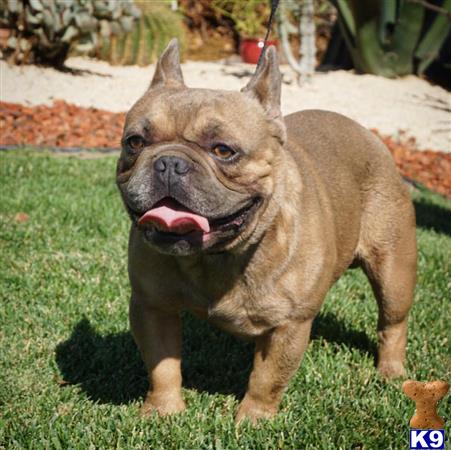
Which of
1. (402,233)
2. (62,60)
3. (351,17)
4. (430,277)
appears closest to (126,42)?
(62,60)

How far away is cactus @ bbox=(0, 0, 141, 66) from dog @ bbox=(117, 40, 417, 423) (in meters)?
7.39

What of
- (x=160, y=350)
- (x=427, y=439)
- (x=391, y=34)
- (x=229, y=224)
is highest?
(x=229, y=224)

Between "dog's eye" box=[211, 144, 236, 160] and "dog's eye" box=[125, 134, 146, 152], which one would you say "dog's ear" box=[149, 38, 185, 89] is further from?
"dog's eye" box=[211, 144, 236, 160]

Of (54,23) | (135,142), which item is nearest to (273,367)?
(135,142)

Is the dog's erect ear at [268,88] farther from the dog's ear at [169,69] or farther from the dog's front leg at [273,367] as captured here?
the dog's front leg at [273,367]

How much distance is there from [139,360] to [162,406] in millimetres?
643

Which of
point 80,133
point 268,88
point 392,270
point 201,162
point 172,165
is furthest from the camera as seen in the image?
point 80,133

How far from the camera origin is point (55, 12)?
400 inches

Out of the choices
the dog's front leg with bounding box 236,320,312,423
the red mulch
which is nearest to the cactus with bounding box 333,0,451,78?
the red mulch

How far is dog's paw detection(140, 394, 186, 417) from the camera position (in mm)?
3285

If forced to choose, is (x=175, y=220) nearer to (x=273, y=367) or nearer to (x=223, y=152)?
(x=223, y=152)

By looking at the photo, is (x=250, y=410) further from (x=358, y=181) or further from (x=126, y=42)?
(x=126, y=42)

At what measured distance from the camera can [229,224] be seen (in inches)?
112

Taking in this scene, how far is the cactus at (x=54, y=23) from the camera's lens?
1008 cm
